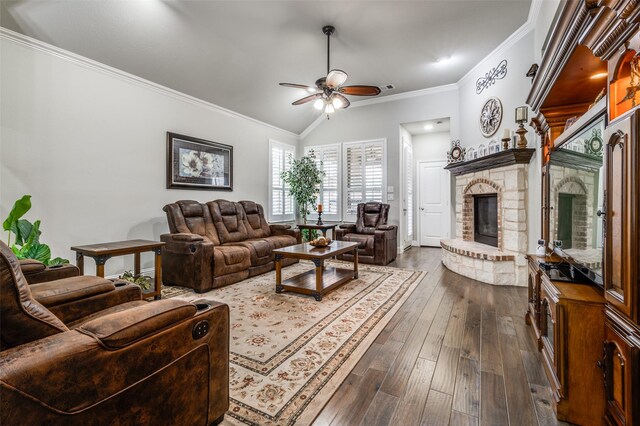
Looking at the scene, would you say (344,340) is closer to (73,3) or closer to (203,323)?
(203,323)

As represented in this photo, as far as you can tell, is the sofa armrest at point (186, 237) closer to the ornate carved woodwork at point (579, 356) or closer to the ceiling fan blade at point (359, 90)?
the ceiling fan blade at point (359, 90)

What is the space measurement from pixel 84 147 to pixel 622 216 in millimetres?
4656

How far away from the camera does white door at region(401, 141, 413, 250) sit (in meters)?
6.23

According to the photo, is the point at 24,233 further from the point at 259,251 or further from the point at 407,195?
the point at 407,195

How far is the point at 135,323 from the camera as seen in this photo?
3.22 ft

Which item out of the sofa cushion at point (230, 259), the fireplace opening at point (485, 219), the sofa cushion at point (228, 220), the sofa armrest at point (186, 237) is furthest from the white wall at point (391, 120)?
the sofa armrest at point (186, 237)

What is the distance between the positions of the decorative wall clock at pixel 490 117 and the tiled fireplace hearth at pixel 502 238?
Answer: 560 mm

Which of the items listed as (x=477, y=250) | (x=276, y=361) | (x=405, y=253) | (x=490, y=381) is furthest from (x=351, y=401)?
(x=405, y=253)

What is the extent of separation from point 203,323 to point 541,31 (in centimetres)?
446

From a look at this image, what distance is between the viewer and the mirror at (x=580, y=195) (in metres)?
1.54

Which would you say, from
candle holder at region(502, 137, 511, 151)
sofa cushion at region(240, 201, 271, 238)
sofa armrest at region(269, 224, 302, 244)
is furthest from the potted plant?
candle holder at region(502, 137, 511, 151)

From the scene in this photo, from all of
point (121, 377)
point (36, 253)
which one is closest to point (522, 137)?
point (121, 377)

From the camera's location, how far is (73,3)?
2.82m

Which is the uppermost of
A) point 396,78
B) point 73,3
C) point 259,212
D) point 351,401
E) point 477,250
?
point 396,78
